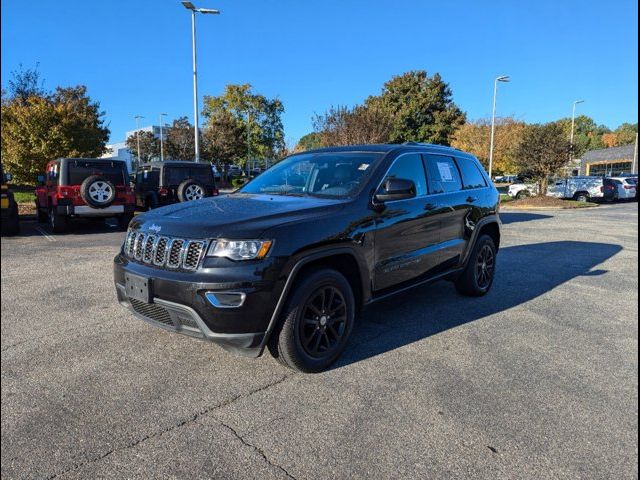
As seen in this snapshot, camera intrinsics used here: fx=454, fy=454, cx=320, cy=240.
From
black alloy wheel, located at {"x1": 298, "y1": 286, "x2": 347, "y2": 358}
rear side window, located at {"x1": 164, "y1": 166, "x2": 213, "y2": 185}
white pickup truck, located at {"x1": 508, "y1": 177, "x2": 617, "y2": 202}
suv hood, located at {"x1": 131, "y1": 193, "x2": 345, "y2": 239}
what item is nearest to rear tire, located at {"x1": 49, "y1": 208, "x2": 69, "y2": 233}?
rear side window, located at {"x1": 164, "y1": 166, "x2": 213, "y2": 185}

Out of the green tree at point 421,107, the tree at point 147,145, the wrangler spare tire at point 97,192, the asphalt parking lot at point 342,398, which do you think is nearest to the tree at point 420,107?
the green tree at point 421,107

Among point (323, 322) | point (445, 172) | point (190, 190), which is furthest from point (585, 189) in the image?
point (323, 322)

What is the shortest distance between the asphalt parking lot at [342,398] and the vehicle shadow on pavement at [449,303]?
3cm

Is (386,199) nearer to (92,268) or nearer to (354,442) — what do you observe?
(354,442)

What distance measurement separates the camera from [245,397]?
3023 millimetres

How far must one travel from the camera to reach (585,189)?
27.0 metres

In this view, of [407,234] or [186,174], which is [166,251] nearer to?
[407,234]

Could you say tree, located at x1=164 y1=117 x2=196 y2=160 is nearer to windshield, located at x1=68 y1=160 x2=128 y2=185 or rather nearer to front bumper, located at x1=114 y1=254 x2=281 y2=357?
windshield, located at x1=68 y1=160 x2=128 y2=185

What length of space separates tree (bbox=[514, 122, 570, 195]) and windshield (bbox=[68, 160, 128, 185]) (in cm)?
2031

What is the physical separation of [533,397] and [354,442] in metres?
1.36

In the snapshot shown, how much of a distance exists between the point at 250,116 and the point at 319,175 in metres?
42.6

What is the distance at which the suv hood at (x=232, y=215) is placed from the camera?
9.71 feet

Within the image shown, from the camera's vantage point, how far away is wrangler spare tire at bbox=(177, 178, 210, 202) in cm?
1184

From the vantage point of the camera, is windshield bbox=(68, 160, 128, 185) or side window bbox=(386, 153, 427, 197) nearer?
side window bbox=(386, 153, 427, 197)
